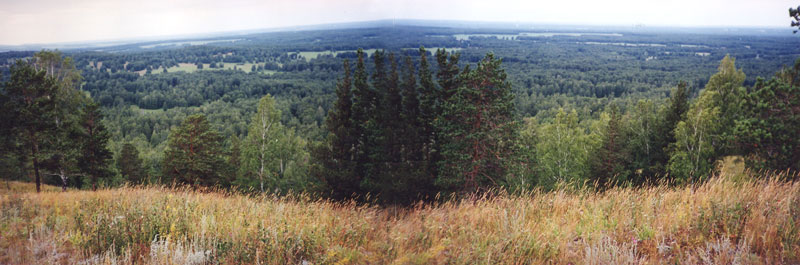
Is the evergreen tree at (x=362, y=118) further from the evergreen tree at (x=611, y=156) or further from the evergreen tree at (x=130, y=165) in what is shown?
the evergreen tree at (x=130, y=165)

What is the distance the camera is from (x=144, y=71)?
586 ft

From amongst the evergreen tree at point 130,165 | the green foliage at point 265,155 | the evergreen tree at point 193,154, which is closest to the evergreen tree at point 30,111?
the evergreen tree at point 193,154

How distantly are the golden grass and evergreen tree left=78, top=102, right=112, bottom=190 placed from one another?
27166mm

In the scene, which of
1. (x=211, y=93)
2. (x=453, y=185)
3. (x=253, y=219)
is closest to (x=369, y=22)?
(x=253, y=219)

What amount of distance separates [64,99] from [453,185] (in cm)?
3898

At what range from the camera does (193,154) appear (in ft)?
90.4

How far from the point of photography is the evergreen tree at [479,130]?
1770cm

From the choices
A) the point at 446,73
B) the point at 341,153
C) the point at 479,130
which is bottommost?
the point at 341,153

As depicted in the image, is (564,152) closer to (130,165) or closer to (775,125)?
(775,125)

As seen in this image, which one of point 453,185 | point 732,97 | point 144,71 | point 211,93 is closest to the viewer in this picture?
point 453,185

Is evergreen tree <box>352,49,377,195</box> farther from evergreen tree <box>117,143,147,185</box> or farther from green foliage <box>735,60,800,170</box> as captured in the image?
evergreen tree <box>117,143,147,185</box>

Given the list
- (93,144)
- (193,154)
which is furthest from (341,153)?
(93,144)

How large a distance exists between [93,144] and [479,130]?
28.6 metres

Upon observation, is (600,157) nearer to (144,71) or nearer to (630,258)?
(630,258)
